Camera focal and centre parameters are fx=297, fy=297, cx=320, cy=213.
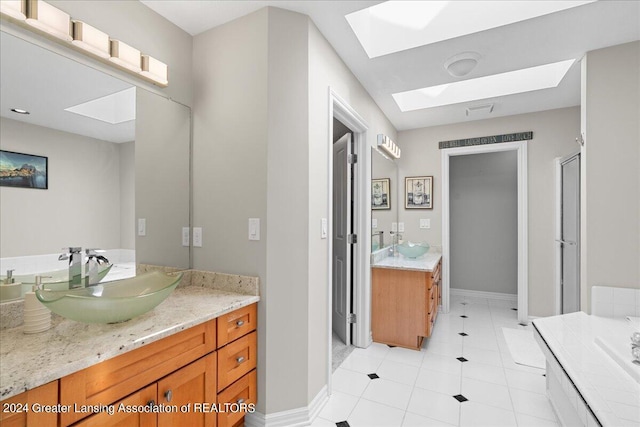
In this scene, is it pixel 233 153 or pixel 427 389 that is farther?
pixel 427 389

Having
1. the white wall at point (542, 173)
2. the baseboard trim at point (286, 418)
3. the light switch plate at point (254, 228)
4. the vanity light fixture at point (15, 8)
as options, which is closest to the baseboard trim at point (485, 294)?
the white wall at point (542, 173)

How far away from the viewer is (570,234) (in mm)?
3080

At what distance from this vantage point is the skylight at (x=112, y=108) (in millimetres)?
1550

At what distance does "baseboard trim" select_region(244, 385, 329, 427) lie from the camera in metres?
1.75

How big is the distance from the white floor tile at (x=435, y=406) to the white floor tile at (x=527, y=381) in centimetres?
59

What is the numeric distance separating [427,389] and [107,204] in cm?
248

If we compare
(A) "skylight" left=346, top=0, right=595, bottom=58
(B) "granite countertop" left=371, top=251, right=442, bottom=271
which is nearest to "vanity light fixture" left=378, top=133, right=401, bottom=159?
(A) "skylight" left=346, top=0, right=595, bottom=58

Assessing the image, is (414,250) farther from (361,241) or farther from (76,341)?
(76,341)

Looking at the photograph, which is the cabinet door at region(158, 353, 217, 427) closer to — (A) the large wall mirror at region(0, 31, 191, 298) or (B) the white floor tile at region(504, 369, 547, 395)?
(A) the large wall mirror at region(0, 31, 191, 298)

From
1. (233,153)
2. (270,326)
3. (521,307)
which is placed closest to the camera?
(270,326)

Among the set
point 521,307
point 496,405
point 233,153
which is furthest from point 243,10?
point 521,307

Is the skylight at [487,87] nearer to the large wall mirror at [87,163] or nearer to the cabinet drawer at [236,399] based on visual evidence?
the large wall mirror at [87,163]

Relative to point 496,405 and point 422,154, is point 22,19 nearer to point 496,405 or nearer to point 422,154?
point 496,405

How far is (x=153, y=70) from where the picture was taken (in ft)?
5.64
